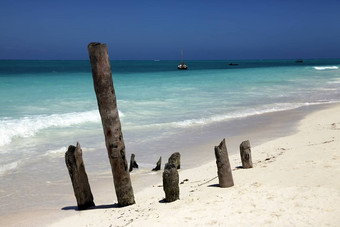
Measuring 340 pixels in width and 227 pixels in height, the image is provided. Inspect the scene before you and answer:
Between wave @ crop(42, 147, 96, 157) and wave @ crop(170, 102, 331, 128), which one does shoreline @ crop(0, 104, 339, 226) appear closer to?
wave @ crop(170, 102, 331, 128)

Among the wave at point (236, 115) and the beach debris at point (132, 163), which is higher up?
the beach debris at point (132, 163)

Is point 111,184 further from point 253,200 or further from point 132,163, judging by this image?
point 253,200

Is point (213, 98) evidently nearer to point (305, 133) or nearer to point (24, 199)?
point (305, 133)

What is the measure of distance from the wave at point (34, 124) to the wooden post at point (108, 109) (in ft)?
26.4

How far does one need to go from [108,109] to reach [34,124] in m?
10.8

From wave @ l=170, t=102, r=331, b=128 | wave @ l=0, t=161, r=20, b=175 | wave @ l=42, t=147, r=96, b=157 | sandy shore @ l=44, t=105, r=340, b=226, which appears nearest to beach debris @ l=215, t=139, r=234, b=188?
sandy shore @ l=44, t=105, r=340, b=226

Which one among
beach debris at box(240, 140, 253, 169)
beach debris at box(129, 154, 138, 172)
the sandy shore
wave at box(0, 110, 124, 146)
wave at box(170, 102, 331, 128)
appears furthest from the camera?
wave at box(170, 102, 331, 128)

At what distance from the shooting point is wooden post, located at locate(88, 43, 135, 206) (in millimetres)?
5773

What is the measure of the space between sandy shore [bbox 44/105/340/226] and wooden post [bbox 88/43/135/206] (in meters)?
0.63

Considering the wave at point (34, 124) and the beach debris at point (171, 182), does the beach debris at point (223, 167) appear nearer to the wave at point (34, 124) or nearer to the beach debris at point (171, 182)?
the beach debris at point (171, 182)

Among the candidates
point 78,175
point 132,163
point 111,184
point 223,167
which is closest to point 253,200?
point 223,167

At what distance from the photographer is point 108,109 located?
5.90 meters

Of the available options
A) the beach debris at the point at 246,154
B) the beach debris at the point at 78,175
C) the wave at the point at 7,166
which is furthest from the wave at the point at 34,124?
the beach debris at the point at 246,154

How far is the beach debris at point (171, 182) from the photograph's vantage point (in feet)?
→ 20.4
